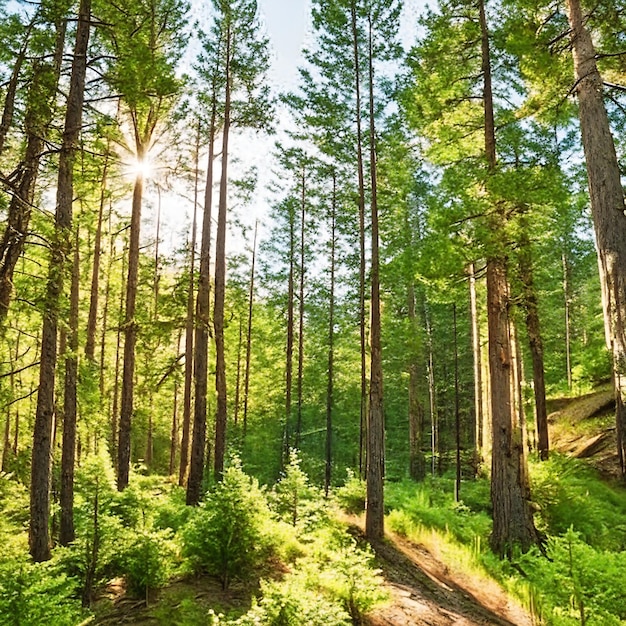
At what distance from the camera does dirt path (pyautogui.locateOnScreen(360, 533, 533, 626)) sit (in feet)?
21.9

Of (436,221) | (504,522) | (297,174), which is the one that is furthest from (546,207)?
(297,174)

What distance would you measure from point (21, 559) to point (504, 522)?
7904 millimetres

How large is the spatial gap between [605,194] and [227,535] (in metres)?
6.21

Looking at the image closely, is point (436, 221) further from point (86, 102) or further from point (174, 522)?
point (174, 522)

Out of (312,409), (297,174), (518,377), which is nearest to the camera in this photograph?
(518,377)

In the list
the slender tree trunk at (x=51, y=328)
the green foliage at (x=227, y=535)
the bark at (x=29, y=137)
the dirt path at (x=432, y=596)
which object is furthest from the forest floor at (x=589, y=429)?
the bark at (x=29, y=137)

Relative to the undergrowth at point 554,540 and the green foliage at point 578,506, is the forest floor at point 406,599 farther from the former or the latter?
the green foliage at point 578,506

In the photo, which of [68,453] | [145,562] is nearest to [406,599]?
[145,562]

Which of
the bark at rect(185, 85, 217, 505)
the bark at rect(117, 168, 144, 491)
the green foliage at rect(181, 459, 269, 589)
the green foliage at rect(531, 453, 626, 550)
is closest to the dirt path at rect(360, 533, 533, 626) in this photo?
the green foliage at rect(181, 459, 269, 589)

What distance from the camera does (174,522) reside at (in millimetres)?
9555

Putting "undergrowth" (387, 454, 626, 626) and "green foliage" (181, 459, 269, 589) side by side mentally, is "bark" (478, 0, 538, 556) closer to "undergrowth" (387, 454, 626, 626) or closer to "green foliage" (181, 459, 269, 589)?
"undergrowth" (387, 454, 626, 626)

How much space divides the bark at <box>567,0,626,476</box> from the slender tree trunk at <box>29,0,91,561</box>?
6658 millimetres

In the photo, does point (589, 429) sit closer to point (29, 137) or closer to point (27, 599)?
point (27, 599)

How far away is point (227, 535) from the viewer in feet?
21.2
